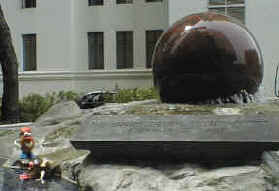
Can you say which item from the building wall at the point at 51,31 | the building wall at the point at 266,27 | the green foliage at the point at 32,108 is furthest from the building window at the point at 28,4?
the building wall at the point at 266,27

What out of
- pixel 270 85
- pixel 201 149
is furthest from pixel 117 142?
pixel 270 85

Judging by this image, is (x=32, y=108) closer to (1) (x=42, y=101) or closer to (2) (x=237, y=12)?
(1) (x=42, y=101)

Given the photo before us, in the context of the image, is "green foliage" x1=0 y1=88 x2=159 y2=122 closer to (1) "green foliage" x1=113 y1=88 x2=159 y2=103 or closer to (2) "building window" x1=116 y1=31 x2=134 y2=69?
(1) "green foliage" x1=113 y1=88 x2=159 y2=103

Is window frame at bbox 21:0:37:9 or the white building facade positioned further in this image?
window frame at bbox 21:0:37:9

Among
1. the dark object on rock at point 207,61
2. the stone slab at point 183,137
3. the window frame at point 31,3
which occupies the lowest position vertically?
the stone slab at point 183,137

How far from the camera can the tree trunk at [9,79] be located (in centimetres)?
1494

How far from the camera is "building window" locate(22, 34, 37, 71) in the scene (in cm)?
2566

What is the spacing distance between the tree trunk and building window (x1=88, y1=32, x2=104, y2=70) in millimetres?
10264

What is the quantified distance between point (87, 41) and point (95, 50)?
0.62m

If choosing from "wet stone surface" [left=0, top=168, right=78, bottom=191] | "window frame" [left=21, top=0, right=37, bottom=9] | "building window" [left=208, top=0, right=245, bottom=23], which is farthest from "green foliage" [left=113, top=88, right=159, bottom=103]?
"wet stone surface" [left=0, top=168, right=78, bottom=191]

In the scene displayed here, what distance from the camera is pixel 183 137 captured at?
17.5 feet

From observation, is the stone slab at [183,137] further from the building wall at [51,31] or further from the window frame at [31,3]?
the window frame at [31,3]

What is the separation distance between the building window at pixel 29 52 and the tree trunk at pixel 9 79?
1050 centimetres

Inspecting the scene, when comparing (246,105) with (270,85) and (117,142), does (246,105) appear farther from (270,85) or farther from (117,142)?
(270,85)
